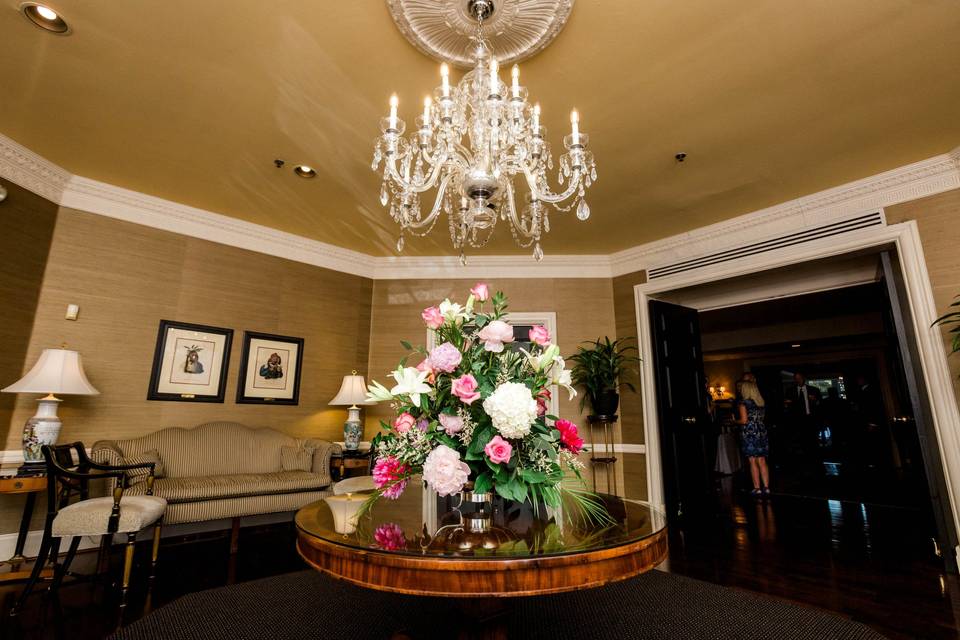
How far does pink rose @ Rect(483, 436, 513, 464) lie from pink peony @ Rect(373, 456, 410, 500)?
351 mm

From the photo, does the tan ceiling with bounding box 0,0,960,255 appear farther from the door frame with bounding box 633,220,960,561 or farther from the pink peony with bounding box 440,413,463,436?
the pink peony with bounding box 440,413,463,436

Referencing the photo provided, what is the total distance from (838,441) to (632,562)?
1148 centimetres

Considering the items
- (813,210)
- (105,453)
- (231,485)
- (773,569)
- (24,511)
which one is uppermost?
(813,210)

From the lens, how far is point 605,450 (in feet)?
16.8

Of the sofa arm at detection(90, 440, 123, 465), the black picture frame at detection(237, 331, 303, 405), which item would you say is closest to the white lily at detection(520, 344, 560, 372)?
the sofa arm at detection(90, 440, 123, 465)

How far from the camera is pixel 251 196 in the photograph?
4.11 meters

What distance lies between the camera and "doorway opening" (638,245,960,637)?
3059 mm

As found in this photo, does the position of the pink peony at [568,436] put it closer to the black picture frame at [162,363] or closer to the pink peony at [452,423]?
the pink peony at [452,423]

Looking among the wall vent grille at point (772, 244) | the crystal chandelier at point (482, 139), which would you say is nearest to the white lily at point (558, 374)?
the crystal chandelier at point (482, 139)

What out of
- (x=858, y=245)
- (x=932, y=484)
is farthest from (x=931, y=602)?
(x=858, y=245)

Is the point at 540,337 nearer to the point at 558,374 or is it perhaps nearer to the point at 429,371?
the point at 558,374

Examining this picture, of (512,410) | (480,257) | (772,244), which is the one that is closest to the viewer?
(512,410)

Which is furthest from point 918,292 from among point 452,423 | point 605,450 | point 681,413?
point 452,423

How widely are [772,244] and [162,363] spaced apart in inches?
221
